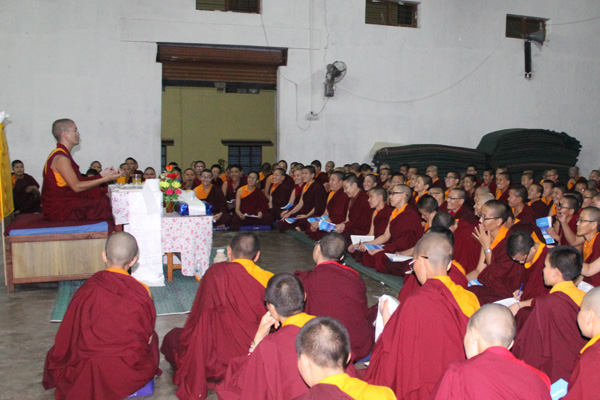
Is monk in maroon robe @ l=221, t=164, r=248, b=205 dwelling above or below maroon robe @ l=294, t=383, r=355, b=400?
above

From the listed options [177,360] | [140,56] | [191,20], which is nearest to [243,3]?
[191,20]

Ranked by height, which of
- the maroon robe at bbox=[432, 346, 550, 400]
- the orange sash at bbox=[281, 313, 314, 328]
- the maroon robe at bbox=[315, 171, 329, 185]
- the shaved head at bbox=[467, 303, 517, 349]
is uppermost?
the maroon robe at bbox=[315, 171, 329, 185]

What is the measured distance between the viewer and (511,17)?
562 inches

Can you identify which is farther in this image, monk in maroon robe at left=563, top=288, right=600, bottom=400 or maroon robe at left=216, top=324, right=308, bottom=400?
maroon robe at left=216, top=324, right=308, bottom=400

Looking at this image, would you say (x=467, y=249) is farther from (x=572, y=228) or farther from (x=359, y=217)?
(x=359, y=217)

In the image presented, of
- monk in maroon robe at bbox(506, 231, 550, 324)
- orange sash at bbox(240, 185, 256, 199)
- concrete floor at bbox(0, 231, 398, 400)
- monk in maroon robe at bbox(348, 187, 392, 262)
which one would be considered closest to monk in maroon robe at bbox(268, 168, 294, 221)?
orange sash at bbox(240, 185, 256, 199)

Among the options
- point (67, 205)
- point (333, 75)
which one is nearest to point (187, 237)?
point (67, 205)

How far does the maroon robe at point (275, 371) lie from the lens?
2598 millimetres

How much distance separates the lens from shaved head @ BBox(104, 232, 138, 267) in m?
3.48

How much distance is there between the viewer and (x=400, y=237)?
6691 millimetres

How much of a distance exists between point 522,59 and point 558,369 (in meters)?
12.7

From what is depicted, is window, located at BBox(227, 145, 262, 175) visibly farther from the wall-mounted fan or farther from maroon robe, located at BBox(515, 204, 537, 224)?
maroon robe, located at BBox(515, 204, 537, 224)

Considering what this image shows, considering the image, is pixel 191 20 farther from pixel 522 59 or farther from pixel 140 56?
pixel 522 59

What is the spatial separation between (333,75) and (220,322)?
31.3ft
